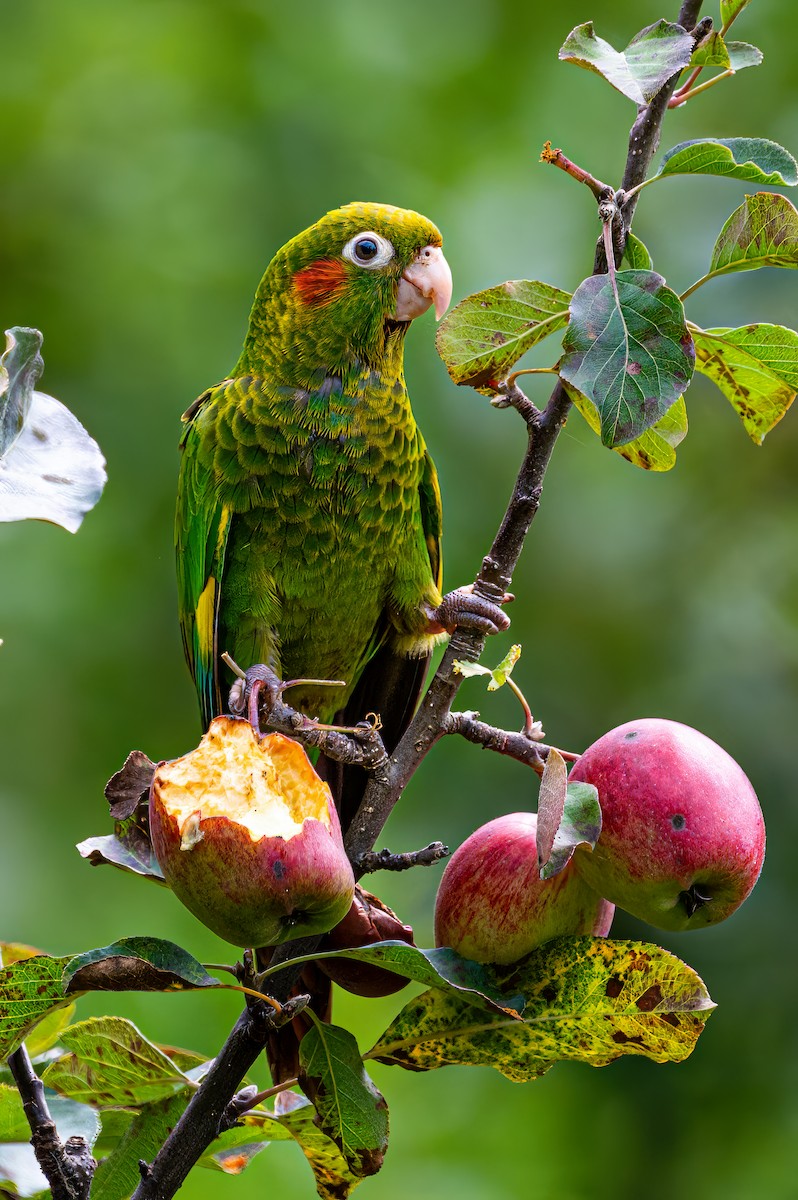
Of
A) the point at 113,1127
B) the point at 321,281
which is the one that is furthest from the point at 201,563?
the point at 113,1127

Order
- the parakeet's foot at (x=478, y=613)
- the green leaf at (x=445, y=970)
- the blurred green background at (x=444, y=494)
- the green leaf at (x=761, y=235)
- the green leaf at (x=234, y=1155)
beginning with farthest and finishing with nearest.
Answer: the blurred green background at (x=444, y=494) < the parakeet's foot at (x=478, y=613) < the green leaf at (x=234, y=1155) < the green leaf at (x=761, y=235) < the green leaf at (x=445, y=970)

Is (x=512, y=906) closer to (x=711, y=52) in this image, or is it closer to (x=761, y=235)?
(x=761, y=235)

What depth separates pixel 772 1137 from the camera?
2.86 m

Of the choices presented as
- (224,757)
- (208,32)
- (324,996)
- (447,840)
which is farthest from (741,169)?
(208,32)

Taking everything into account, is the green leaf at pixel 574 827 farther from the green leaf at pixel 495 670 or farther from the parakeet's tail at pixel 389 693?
the parakeet's tail at pixel 389 693

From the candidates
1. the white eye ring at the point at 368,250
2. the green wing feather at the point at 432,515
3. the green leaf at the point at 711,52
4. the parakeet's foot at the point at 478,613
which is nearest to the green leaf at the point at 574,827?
the parakeet's foot at the point at 478,613

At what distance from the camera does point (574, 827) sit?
1.16 m

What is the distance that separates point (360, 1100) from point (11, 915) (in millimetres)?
2374

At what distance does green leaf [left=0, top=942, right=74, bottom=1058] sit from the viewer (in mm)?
1467

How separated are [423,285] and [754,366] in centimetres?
95

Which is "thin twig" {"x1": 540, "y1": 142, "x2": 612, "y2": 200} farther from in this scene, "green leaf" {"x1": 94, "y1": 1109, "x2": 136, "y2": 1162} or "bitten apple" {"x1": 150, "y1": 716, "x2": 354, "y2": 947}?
"green leaf" {"x1": 94, "y1": 1109, "x2": 136, "y2": 1162}

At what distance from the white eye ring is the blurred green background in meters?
1.28

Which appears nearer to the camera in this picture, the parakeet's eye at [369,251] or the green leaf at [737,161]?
the green leaf at [737,161]

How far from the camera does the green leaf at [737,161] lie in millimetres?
1238
